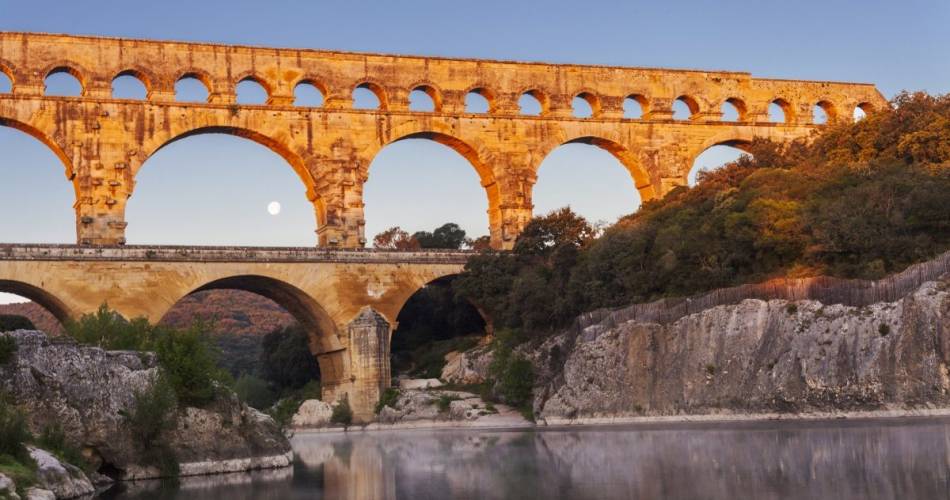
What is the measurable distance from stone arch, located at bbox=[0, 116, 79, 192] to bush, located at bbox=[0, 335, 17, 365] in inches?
910

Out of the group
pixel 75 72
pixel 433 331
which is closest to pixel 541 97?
pixel 433 331

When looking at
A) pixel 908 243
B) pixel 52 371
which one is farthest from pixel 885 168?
pixel 52 371

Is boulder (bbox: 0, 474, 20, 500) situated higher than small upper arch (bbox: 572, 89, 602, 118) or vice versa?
small upper arch (bbox: 572, 89, 602, 118)

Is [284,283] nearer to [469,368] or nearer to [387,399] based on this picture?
[387,399]

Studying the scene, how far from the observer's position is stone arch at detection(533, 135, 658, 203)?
50.0 m

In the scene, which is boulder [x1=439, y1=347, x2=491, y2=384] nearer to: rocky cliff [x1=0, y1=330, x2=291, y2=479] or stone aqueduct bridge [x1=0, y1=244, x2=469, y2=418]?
stone aqueduct bridge [x1=0, y1=244, x2=469, y2=418]

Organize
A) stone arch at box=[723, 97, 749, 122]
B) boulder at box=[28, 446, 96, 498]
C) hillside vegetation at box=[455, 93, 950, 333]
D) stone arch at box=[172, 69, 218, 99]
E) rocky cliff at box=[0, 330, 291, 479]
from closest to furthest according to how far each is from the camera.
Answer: boulder at box=[28, 446, 96, 498]
rocky cliff at box=[0, 330, 291, 479]
hillside vegetation at box=[455, 93, 950, 333]
stone arch at box=[172, 69, 218, 99]
stone arch at box=[723, 97, 749, 122]

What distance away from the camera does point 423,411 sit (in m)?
Answer: 41.8

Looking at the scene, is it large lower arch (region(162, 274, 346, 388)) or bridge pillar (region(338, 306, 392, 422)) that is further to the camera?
bridge pillar (region(338, 306, 392, 422))

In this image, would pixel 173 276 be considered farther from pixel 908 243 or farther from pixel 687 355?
pixel 908 243

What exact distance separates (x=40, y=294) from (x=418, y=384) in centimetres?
1299

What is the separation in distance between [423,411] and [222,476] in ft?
66.7

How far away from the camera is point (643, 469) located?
19.2 m

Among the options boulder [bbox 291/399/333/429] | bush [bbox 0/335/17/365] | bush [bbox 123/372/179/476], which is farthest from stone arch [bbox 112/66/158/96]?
bush [bbox 0/335/17/365]
